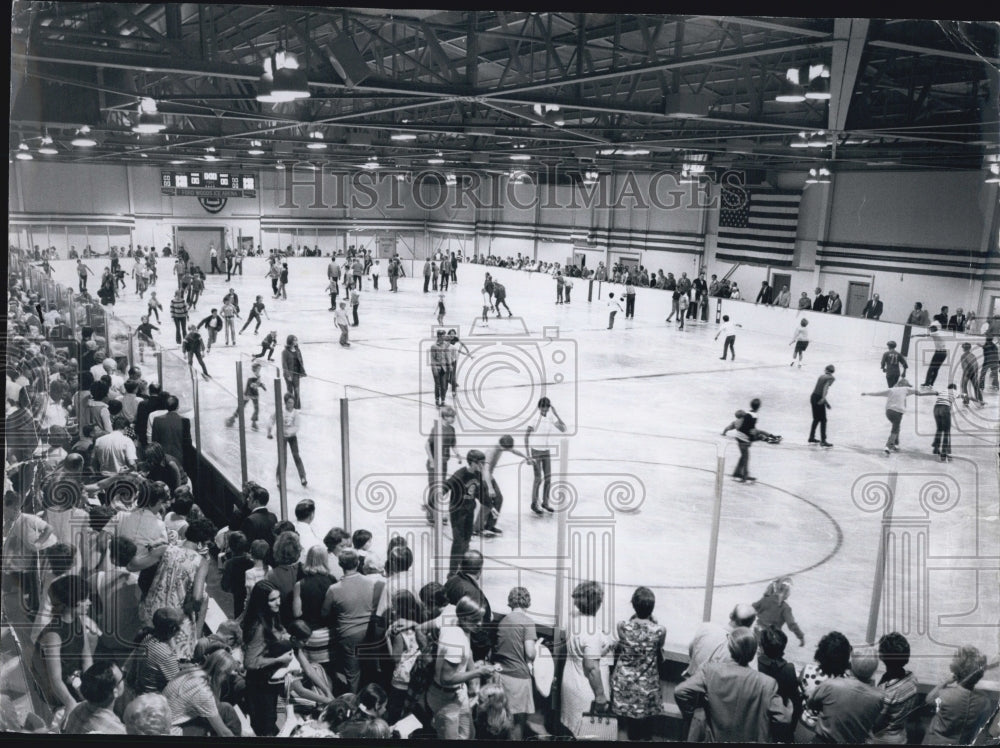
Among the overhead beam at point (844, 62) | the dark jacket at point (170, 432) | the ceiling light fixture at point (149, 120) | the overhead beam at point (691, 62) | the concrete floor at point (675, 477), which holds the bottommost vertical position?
the concrete floor at point (675, 477)

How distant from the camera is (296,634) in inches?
220

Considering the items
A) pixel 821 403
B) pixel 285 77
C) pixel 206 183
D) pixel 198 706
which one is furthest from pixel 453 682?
pixel 206 183

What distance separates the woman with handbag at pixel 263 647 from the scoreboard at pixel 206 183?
23997mm

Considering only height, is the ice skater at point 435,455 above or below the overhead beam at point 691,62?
below

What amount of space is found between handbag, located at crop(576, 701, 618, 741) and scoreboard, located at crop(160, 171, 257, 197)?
2524 cm

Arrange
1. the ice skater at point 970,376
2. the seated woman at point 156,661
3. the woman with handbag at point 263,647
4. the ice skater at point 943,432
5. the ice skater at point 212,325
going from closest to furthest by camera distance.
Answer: the seated woman at point 156,661, the woman with handbag at point 263,647, the ice skater at point 943,432, the ice skater at point 970,376, the ice skater at point 212,325

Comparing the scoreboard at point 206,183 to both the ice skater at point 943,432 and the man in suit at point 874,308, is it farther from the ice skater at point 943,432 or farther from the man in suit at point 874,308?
the ice skater at point 943,432

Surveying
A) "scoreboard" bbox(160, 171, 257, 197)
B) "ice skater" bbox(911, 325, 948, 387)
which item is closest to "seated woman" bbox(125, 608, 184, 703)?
"ice skater" bbox(911, 325, 948, 387)

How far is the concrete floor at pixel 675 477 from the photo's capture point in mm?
7777

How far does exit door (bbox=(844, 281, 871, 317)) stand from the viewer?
97.3 ft

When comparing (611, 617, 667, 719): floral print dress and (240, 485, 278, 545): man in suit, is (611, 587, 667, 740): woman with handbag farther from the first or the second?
(240, 485, 278, 545): man in suit

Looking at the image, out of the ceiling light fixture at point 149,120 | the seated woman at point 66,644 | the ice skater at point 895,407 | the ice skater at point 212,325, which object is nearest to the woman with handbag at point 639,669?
the seated woman at point 66,644

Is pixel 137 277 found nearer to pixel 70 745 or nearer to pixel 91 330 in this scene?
pixel 91 330

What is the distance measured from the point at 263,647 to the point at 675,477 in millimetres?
7110
